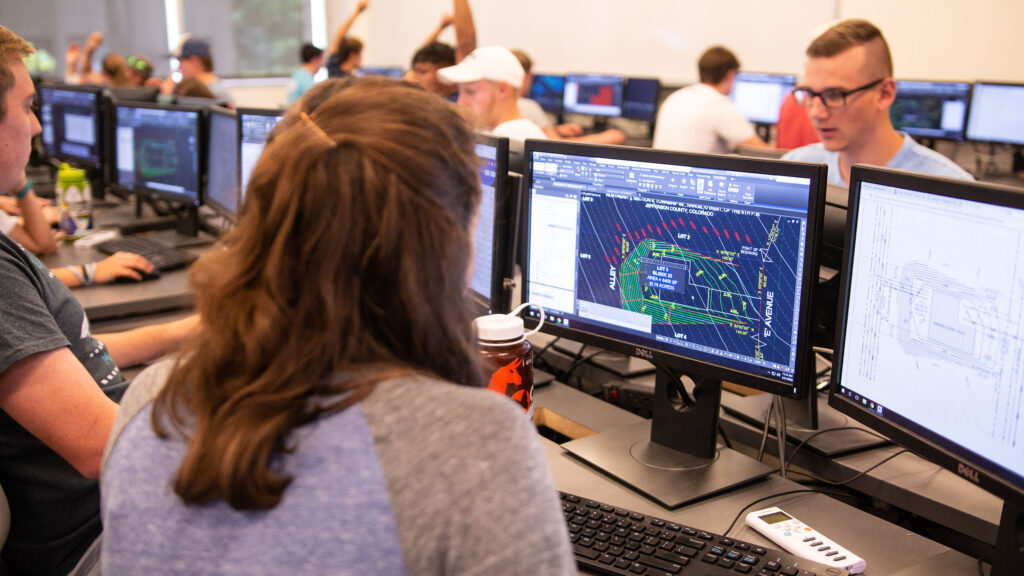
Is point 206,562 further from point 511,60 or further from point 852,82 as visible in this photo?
point 511,60

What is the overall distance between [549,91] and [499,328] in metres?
6.00

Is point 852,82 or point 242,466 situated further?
point 852,82

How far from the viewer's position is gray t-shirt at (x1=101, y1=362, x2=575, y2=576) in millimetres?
639

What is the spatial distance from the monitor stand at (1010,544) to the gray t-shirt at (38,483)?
50.4 inches

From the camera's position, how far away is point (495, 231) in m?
1.55

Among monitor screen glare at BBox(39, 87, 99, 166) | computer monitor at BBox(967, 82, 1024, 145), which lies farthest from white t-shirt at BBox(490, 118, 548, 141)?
computer monitor at BBox(967, 82, 1024, 145)

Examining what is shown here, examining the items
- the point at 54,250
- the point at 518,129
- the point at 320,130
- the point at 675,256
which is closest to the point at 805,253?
the point at 675,256

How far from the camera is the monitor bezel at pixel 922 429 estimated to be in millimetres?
905

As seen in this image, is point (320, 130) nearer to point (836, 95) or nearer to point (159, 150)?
point (836, 95)

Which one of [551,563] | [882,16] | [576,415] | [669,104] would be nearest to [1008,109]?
[882,16]

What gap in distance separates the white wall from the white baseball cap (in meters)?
1.14

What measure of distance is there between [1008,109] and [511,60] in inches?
112

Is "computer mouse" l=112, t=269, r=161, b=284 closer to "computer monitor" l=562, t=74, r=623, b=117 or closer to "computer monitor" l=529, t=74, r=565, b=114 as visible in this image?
"computer monitor" l=562, t=74, r=623, b=117

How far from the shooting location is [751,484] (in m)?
1.30
